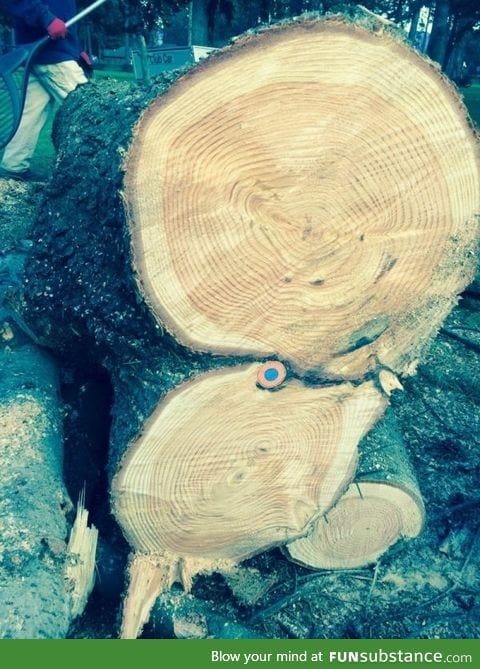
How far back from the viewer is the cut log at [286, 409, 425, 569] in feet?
6.79

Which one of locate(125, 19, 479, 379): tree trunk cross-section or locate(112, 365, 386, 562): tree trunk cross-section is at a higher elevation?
locate(125, 19, 479, 379): tree trunk cross-section

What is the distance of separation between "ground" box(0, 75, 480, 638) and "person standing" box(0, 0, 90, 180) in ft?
6.80

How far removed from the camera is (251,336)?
166 cm

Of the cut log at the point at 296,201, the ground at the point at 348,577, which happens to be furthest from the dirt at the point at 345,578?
the cut log at the point at 296,201

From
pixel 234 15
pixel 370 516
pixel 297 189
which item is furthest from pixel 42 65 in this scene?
pixel 234 15

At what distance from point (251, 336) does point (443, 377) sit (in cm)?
168

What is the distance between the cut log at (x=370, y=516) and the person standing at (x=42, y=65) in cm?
326

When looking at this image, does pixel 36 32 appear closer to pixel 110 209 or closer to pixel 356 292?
pixel 110 209

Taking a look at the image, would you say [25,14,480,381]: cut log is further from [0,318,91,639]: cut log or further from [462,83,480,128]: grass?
[462,83,480,128]: grass

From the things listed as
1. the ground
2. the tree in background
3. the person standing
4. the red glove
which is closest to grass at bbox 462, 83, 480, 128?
the tree in background

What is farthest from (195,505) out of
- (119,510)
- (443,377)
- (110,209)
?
(443,377)

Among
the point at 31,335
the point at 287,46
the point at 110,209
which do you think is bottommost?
the point at 31,335

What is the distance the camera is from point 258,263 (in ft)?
5.20

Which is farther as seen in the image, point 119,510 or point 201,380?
point 119,510
